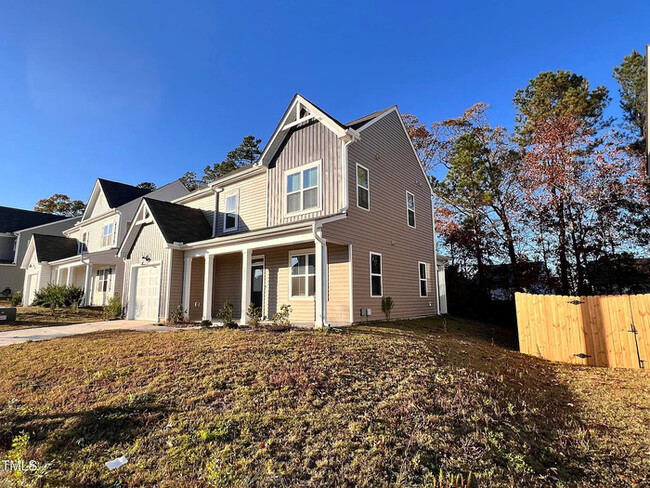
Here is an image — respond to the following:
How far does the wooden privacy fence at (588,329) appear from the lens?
307 inches

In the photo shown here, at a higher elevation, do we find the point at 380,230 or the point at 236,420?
the point at 380,230

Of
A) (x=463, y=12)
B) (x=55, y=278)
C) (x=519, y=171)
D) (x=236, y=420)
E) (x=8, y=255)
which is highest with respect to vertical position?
(x=463, y=12)

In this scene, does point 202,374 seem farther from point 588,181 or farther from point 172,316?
point 588,181

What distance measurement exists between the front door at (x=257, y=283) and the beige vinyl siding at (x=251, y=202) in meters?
1.46

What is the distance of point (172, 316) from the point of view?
11891 mm

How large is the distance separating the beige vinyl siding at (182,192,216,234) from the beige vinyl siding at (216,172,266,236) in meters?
1.27

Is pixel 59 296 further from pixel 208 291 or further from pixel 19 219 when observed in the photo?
pixel 19 219

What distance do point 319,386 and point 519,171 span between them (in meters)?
21.0

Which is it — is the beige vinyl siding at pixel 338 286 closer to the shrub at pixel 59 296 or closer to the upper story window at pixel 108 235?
the shrub at pixel 59 296

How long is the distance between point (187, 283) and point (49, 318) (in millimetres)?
7339

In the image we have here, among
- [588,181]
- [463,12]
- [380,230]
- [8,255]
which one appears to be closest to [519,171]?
[588,181]

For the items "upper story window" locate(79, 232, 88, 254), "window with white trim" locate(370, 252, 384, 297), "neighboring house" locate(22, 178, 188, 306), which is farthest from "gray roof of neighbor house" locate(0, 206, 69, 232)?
"window with white trim" locate(370, 252, 384, 297)

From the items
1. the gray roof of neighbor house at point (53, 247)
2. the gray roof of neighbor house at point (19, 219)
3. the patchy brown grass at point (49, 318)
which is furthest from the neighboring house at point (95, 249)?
the gray roof of neighbor house at point (19, 219)

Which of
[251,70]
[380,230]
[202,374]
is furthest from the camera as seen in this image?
[251,70]
